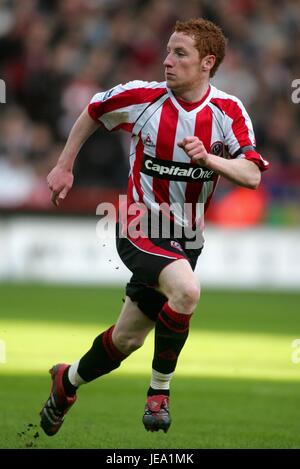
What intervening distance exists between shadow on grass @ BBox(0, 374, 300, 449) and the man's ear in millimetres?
2014

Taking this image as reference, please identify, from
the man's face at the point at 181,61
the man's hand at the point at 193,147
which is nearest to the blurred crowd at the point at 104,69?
the man's face at the point at 181,61

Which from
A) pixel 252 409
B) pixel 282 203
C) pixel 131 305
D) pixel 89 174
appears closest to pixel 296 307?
pixel 282 203

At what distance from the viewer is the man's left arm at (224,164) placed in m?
5.57

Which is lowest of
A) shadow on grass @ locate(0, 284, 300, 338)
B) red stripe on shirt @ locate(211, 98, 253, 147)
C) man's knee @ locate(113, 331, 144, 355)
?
shadow on grass @ locate(0, 284, 300, 338)

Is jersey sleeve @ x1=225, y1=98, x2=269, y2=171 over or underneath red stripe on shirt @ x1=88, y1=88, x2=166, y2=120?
underneath

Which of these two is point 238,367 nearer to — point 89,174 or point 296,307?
point 296,307

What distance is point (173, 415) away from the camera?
716cm

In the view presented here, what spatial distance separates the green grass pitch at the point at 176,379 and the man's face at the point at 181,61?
1.94 m

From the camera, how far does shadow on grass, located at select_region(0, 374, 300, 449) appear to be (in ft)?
20.4

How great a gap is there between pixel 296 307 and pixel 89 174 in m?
4.32
